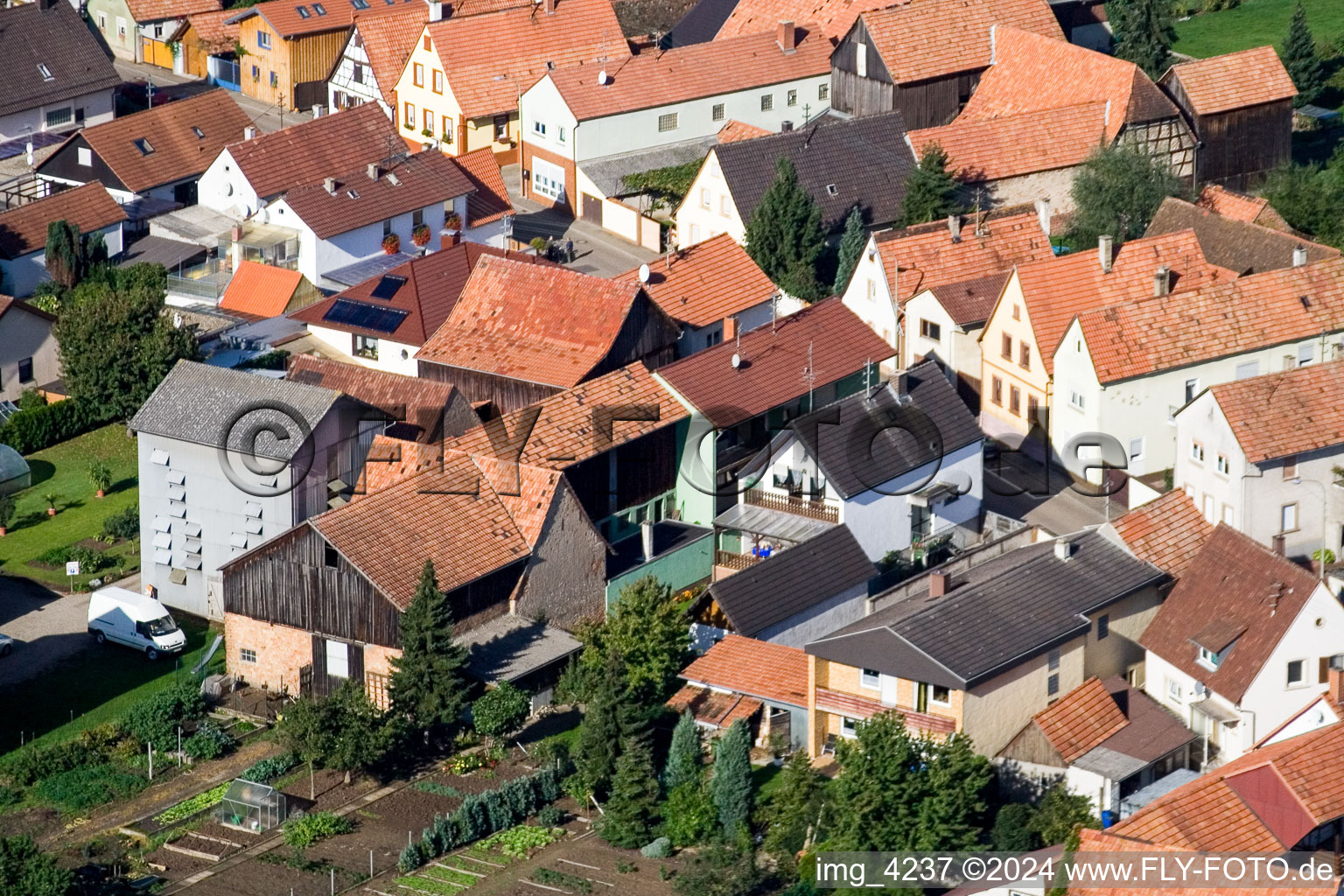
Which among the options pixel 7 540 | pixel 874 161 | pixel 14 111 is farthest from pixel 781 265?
pixel 14 111

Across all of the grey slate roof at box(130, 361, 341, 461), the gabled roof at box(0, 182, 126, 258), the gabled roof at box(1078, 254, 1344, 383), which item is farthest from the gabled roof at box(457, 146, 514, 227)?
the gabled roof at box(1078, 254, 1344, 383)

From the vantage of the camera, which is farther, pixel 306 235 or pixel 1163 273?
pixel 306 235

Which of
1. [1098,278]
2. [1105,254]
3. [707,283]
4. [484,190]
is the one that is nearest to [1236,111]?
[1105,254]

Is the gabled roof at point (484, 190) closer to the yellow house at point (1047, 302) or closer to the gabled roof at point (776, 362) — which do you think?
the gabled roof at point (776, 362)

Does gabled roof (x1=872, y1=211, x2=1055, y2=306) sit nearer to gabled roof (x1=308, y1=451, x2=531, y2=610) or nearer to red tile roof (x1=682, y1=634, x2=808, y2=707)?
red tile roof (x1=682, y1=634, x2=808, y2=707)

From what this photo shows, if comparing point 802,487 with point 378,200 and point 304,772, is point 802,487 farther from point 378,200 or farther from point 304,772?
point 378,200

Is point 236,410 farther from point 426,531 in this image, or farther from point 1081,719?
point 1081,719
